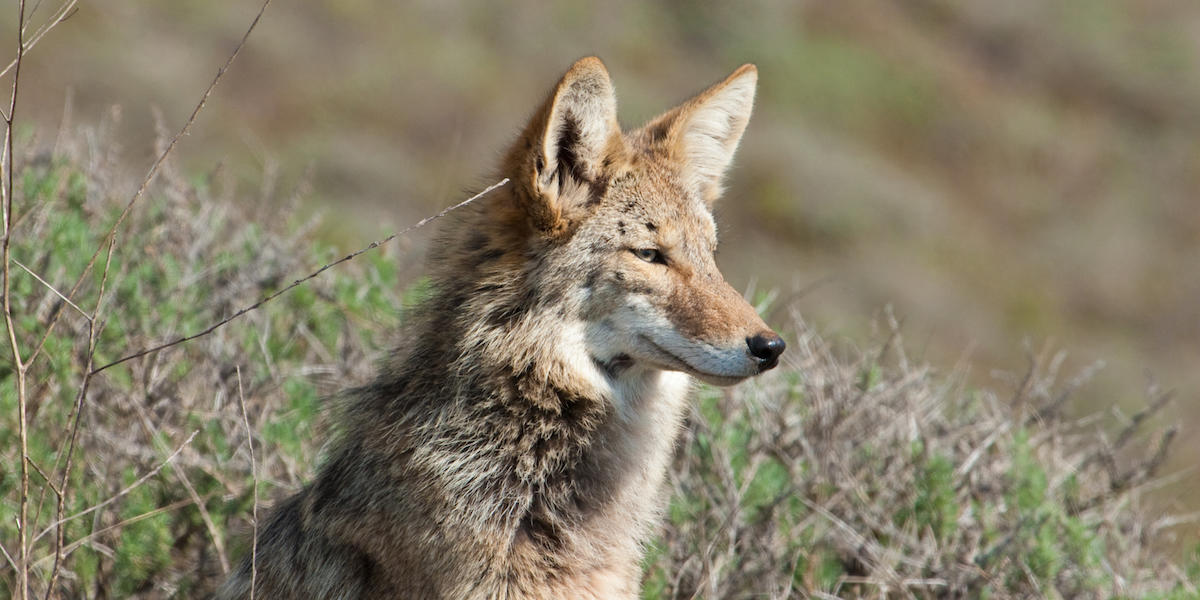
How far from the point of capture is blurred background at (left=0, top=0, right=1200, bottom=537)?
916 inches

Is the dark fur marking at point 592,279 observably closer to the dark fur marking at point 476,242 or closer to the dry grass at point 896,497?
the dark fur marking at point 476,242

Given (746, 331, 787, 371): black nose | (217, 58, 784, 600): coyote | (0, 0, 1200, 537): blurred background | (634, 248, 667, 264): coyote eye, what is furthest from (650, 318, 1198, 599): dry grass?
(0, 0, 1200, 537): blurred background

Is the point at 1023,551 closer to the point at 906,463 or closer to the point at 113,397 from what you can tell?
the point at 906,463

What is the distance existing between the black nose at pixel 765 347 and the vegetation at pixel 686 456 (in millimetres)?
1433

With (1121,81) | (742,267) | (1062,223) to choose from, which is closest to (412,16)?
(742,267)

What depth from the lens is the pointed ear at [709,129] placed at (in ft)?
16.6

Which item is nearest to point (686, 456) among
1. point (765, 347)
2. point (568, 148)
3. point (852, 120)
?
point (765, 347)

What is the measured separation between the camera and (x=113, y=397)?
5680mm

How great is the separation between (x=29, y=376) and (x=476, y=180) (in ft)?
7.53

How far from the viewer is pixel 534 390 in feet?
14.5

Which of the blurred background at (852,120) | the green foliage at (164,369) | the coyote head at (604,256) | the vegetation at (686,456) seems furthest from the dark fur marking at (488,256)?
the blurred background at (852,120)

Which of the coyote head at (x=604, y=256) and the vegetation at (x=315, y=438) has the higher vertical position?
the coyote head at (x=604, y=256)

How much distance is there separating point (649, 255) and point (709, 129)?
90 centimetres

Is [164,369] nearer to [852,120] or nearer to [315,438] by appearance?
[315,438]
